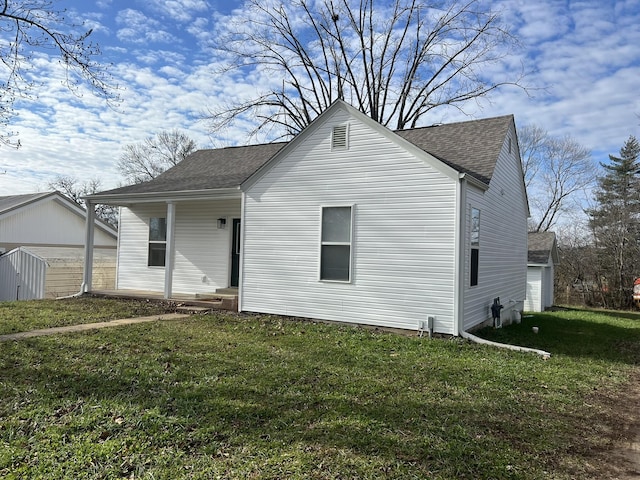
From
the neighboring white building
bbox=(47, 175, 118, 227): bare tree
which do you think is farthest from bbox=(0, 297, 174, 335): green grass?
bbox=(47, 175, 118, 227): bare tree

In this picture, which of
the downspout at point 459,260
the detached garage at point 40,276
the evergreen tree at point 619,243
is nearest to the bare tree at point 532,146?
the evergreen tree at point 619,243

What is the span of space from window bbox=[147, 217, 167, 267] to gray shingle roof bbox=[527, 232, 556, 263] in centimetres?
1600

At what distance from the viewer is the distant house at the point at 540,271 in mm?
19250

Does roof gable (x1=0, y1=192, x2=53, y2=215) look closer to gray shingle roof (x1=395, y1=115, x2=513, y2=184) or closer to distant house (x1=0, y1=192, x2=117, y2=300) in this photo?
distant house (x1=0, y1=192, x2=117, y2=300)

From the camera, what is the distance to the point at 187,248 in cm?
1257

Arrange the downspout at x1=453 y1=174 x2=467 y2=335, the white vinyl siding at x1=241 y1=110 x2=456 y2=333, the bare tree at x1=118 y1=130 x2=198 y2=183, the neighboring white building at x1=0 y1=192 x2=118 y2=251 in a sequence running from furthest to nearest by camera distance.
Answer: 1. the bare tree at x1=118 y1=130 x2=198 y2=183
2. the neighboring white building at x1=0 y1=192 x2=118 y2=251
3. the white vinyl siding at x1=241 y1=110 x2=456 y2=333
4. the downspout at x1=453 y1=174 x2=467 y2=335

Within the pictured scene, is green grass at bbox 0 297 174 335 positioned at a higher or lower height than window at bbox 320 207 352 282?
lower

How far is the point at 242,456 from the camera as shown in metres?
3.29

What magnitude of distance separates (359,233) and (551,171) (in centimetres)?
2872

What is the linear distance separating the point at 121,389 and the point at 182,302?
6.36 metres

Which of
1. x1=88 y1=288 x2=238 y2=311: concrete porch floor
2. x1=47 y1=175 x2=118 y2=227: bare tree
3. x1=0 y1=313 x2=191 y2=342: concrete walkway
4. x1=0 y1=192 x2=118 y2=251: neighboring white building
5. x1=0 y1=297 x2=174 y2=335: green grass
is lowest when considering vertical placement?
x1=0 y1=313 x2=191 y2=342: concrete walkway

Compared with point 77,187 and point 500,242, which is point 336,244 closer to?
point 500,242

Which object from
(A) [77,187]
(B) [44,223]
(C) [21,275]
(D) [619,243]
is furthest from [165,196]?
(A) [77,187]

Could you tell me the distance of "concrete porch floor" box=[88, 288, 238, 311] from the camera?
10406mm
